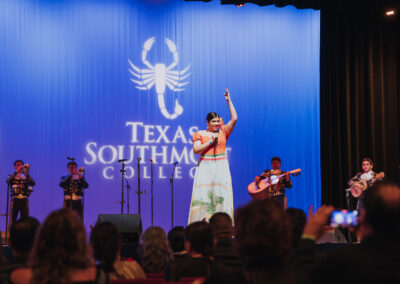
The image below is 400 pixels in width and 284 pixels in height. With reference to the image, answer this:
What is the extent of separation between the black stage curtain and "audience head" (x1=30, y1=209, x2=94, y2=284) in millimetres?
9439

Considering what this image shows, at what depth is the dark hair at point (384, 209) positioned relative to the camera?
185 cm

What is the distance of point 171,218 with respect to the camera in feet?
36.6

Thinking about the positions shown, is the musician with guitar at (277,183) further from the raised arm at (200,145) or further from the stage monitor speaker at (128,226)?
the stage monitor speaker at (128,226)

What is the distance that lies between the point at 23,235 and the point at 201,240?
1056mm

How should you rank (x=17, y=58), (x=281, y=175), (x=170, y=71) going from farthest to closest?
(x=170, y=71), (x=17, y=58), (x=281, y=175)

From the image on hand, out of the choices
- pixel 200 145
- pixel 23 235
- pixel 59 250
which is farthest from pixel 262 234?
pixel 200 145

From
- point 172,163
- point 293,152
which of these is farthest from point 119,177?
point 293,152

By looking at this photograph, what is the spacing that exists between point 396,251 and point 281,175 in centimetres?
791

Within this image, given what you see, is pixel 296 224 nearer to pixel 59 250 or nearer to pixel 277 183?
pixel 59 250

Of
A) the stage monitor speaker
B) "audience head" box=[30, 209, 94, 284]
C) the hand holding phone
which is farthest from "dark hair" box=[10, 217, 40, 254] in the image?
the stage monitor speaker

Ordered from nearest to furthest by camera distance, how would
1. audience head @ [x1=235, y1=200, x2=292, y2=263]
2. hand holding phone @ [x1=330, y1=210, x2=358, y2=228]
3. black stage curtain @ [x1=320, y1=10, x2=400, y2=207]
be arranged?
audience head @ [x1=235, y1=200, x2=292, y2=263]
hand holding phone @ [x1=330, y1=210, x2=358, y2=228]
black stage curtain @ [x1=320, y1=10, x2=400, y2=207]

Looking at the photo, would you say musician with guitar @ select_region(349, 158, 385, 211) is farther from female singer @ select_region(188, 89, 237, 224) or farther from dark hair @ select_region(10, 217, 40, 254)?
dark hair @ select_region(10, 217, 40, 254)

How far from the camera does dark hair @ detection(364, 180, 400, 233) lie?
185 centimetres

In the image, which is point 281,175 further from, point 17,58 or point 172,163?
point 17,58
